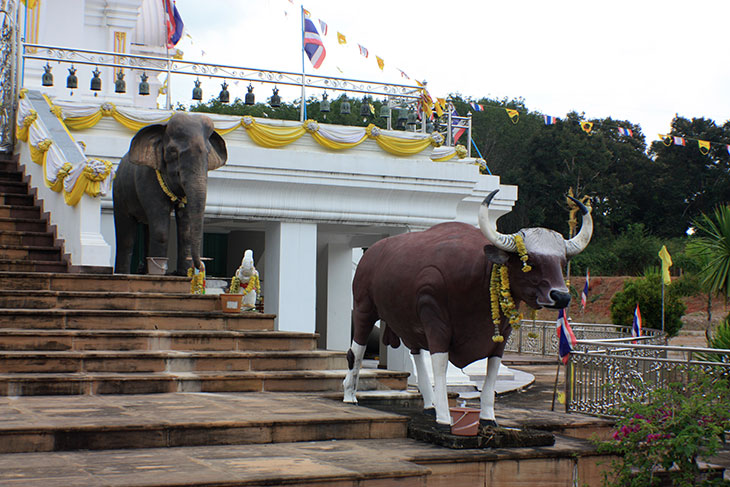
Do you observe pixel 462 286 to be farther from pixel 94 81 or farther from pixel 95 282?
pixel 94 81

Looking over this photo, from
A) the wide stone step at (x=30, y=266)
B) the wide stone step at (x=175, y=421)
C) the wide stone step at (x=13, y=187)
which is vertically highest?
the wide stone step at (x=13, y=187)

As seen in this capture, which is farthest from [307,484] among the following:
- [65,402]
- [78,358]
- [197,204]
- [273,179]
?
[273,179]

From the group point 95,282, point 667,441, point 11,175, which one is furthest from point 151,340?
point 11,175

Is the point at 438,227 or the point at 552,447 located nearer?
the point at 552,447

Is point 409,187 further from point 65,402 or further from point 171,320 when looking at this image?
point 65,402

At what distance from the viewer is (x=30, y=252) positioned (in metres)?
10.6

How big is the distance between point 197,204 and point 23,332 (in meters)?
2.78

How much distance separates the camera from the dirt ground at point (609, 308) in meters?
39.1

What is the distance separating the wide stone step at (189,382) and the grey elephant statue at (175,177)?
2.46 m

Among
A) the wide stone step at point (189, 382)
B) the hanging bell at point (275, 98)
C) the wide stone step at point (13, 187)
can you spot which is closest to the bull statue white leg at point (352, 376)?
the wide stone step at point (189, 382)

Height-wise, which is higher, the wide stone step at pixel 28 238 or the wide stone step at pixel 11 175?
the wide stone step at pixel 11 175

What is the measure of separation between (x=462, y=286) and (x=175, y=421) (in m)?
2.30

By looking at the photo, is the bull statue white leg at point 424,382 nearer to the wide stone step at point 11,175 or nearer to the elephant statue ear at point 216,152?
the elephant statue ear at point 216,152

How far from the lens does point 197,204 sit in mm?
10195
